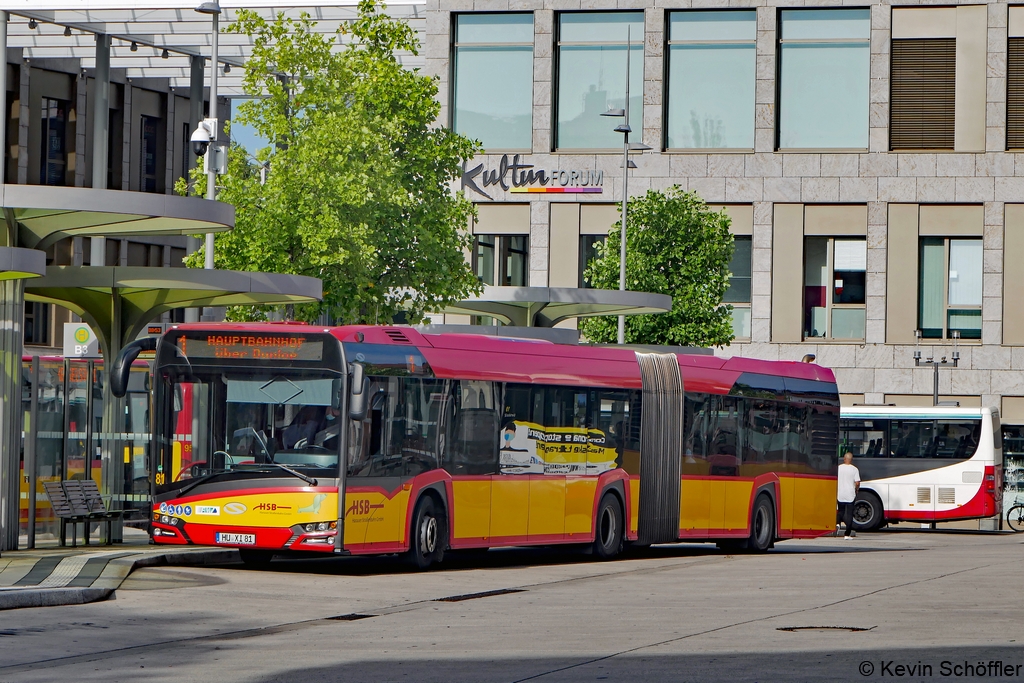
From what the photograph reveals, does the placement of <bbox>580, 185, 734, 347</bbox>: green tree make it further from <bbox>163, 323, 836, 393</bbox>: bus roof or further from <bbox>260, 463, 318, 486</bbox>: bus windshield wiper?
<bbox>260, 463, 318, 486</bbox>: bus windshield wiper

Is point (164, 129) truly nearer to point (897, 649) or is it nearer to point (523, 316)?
point (523, 316)

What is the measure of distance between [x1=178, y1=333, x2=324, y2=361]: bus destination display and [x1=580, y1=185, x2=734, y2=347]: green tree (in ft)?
67.8

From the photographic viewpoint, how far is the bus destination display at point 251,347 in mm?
17484

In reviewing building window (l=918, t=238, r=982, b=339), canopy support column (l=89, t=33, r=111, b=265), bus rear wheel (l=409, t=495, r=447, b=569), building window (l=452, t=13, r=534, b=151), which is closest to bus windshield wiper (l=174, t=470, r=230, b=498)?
bus rear wheel (l=409, t=495, r=447, b=569)

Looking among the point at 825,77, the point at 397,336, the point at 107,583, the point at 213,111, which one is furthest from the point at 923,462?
the point at 107,583

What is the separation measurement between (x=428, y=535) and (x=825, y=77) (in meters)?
29.3

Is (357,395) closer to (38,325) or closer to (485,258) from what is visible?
(485,258)

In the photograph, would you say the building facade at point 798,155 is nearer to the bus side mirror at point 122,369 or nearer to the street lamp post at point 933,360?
the street lamp post at point 933,360

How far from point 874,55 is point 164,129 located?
25601 millimetres

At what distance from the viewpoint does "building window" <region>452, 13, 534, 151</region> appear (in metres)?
46.1

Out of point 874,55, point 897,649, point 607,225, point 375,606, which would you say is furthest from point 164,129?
point 897,649

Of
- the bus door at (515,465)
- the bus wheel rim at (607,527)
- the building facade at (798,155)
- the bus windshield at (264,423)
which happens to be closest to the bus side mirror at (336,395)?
the bus windshield at (264,423)

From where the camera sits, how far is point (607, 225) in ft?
147

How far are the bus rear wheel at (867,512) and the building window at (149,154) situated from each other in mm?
30177
